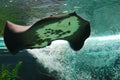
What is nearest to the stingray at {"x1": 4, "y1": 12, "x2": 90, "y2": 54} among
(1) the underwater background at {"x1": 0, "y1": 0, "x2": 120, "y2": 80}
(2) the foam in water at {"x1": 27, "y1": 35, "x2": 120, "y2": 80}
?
(1) the underwater background at {"x1": 0, "y1": 0, "x2": 120, "y2": 80}

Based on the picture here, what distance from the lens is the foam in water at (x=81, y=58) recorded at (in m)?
7.77

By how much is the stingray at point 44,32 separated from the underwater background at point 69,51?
3.71m

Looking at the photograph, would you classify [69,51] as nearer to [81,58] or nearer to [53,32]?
[81,58]

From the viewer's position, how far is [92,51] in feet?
25.9

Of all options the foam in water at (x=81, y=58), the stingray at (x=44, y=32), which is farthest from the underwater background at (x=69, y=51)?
the stingray at (x=44, y=32)

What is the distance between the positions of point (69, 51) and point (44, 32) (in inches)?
226

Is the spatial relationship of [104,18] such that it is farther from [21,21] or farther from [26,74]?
[26,74]

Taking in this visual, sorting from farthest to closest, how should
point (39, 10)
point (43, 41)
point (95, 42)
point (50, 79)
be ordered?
point (39, 10)
point (95, 42)
point (50, 79)
point (43, 41)

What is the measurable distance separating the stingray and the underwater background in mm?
3713

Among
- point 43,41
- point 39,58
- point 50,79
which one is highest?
point 43,41

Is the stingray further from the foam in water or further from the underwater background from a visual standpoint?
the foam in water

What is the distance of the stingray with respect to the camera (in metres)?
2.11

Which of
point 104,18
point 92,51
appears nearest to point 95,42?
point 92,51

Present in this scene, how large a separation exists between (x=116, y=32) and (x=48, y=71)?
146 inches
